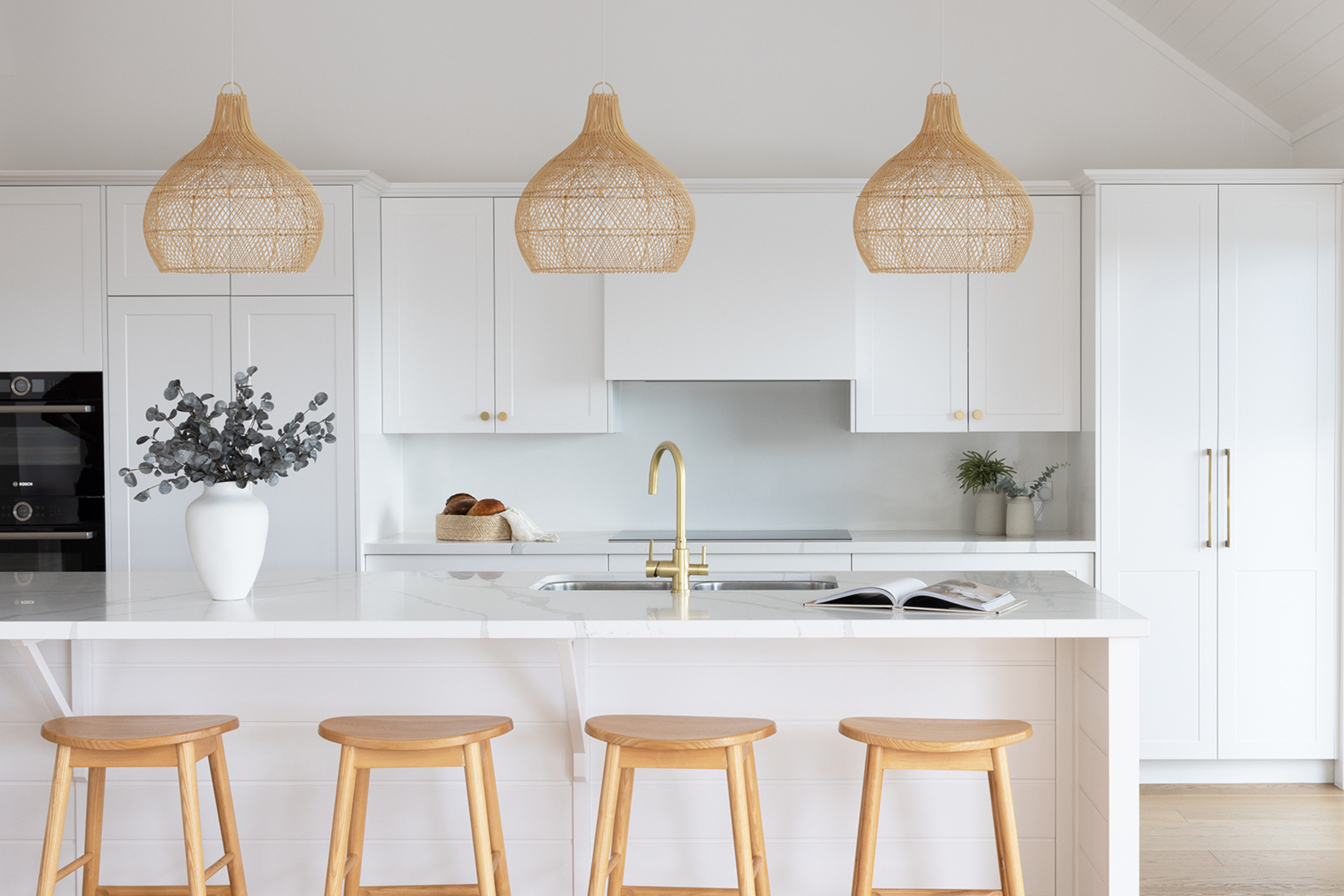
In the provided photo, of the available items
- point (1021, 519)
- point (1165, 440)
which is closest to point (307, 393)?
point (1021, 519)

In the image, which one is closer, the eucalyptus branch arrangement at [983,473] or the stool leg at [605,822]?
the stool leg at [605,822]

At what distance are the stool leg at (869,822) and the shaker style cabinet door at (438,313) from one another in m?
2.28

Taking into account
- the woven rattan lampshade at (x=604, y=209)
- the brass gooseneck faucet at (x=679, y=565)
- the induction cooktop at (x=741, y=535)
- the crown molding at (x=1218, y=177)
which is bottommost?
the induction cooktop at (x=741, y=535)

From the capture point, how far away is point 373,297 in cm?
385

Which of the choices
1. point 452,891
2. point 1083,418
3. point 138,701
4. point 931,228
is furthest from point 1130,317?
point 138,701

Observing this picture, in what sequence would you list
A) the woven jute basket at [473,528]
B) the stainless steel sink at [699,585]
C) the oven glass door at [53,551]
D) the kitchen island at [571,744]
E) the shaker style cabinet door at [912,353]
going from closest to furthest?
the kitchen island at [571,744], the stainless steel sink at [699,585], the oven glass door at [53,551], the woven jute basket at [473,528], the shaker style cabinet door at [912,353]

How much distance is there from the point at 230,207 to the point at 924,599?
1.77m

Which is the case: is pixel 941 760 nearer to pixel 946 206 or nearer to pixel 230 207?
pixel 946 206

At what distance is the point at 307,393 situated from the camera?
3.71 m

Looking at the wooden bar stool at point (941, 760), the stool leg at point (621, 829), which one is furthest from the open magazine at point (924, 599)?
the stool leg at point (621, 829)

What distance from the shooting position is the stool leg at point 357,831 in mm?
2213

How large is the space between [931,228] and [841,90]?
6.84 ft

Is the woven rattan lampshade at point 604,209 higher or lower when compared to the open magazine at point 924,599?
higher

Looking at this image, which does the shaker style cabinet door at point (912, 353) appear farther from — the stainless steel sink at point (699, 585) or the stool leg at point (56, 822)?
the stool leg at point (56, 822)
